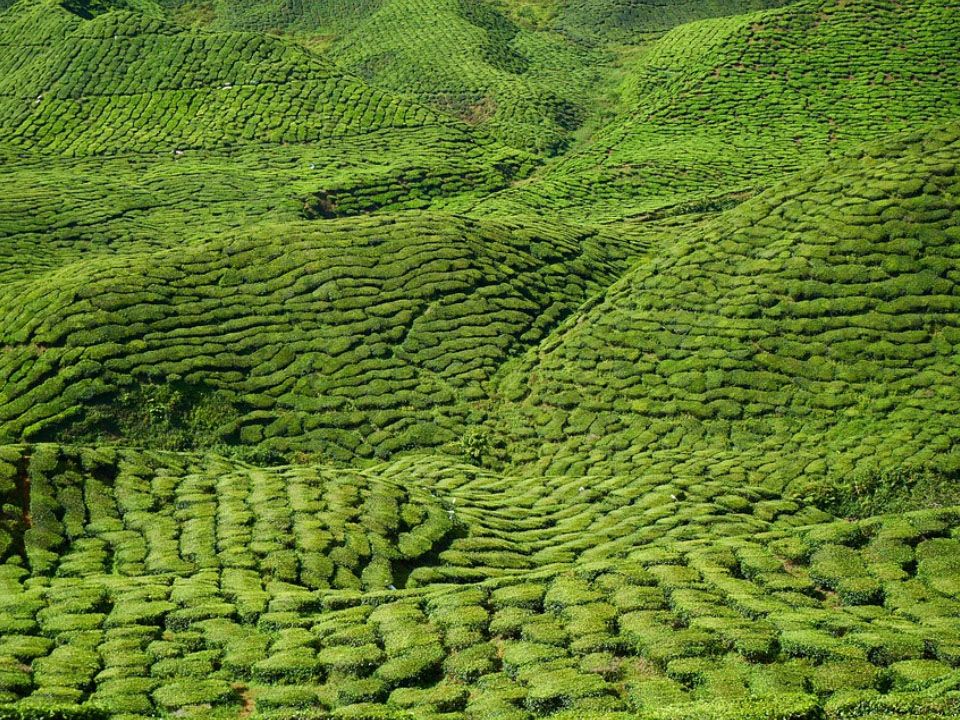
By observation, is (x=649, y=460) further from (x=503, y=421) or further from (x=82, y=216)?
(x=82, y=216)

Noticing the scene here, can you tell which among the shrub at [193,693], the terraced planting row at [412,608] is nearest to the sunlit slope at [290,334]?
the terraced planting row at [412,608]

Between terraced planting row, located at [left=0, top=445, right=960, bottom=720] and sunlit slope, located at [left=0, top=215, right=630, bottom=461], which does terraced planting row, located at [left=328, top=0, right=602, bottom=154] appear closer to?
sunlit slope, located at [left=0, top=215, right=630, bottom=461]

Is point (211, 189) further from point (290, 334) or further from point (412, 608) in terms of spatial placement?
point (412, 608)

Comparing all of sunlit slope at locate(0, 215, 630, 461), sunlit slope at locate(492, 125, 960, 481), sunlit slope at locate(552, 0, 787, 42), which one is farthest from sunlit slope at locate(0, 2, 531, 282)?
sunlit slope at locate(552, 0, 787, 42)

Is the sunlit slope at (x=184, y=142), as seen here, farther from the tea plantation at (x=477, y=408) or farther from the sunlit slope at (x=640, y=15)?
the sunlit slope at (x=640, y=15)

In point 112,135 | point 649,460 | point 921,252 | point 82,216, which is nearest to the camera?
point 649,460

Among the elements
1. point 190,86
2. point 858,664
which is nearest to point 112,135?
point 190,86
